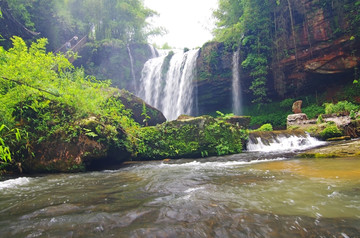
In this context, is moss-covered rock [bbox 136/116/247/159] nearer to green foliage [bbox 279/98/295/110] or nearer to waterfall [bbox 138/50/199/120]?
waterfall [bbox 138/50/199/120]

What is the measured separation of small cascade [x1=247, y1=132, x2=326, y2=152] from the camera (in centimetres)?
995

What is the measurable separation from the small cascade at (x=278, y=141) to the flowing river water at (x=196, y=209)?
6.21 metres

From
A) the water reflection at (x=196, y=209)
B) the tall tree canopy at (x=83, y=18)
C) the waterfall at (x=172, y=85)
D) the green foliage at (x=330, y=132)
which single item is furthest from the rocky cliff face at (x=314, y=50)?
the tall tree canopy at (x=83, y=18)

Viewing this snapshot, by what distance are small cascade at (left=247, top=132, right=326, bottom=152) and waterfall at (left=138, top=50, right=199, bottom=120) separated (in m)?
11.1

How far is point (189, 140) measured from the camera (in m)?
8.80

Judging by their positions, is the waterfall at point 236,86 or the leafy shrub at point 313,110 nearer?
the leafy shrub at point 313,110

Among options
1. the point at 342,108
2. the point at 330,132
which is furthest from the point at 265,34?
the point at 330,132

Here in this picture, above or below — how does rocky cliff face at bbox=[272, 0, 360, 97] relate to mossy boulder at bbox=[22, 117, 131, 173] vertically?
above

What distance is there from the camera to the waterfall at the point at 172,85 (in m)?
21.2

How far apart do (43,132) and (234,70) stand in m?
18.2

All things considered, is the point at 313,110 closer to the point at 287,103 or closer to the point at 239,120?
the point at 287,103

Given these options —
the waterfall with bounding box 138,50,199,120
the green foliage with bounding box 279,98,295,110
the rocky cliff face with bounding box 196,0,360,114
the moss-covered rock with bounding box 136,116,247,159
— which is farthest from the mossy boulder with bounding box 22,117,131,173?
the green foliage with bounding box 279,98,295,110

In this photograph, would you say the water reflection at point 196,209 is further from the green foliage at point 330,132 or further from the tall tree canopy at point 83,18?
the tall tree canopy at point 83,18

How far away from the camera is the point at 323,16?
17.0 m
